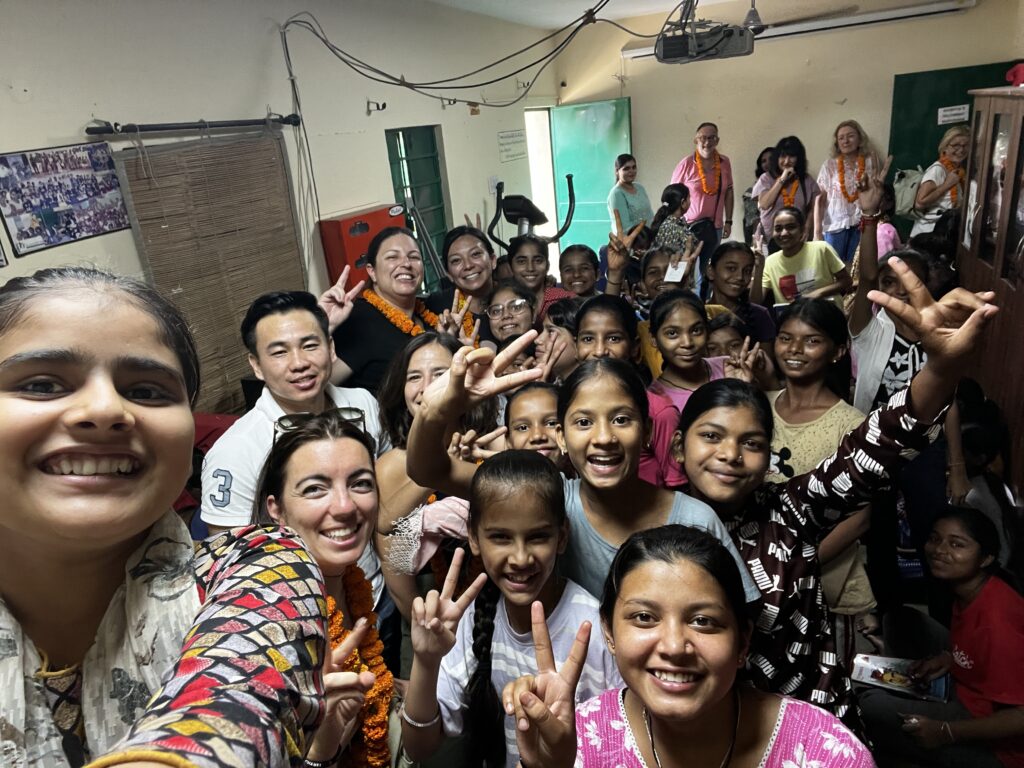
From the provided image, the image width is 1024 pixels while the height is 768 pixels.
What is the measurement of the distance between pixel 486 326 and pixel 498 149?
12.8 feet

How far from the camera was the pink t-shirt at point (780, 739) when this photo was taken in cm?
102

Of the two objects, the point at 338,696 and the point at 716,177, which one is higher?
the point at 716,177

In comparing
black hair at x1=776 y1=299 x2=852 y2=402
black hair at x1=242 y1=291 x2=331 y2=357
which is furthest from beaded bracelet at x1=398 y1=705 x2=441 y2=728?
black hair at x1=776 y1=299 x2=852 y2=402

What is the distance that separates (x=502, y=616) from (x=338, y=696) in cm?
55

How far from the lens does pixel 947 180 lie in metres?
5.17

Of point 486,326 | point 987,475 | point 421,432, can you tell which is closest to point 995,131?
point 987,475

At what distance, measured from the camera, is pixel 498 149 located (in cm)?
630

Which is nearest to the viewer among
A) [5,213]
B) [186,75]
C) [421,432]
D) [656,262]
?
[421,432]

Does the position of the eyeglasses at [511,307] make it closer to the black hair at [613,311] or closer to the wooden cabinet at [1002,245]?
the black hair at [613,311]

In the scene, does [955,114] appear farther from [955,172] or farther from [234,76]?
[234,76]

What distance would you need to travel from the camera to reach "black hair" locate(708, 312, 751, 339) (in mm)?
2629

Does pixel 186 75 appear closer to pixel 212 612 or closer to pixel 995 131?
pixel 212 612

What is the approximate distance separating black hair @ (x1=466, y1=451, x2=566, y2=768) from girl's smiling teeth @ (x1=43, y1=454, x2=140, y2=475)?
0.85 meters

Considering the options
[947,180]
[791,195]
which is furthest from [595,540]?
[791,195]
